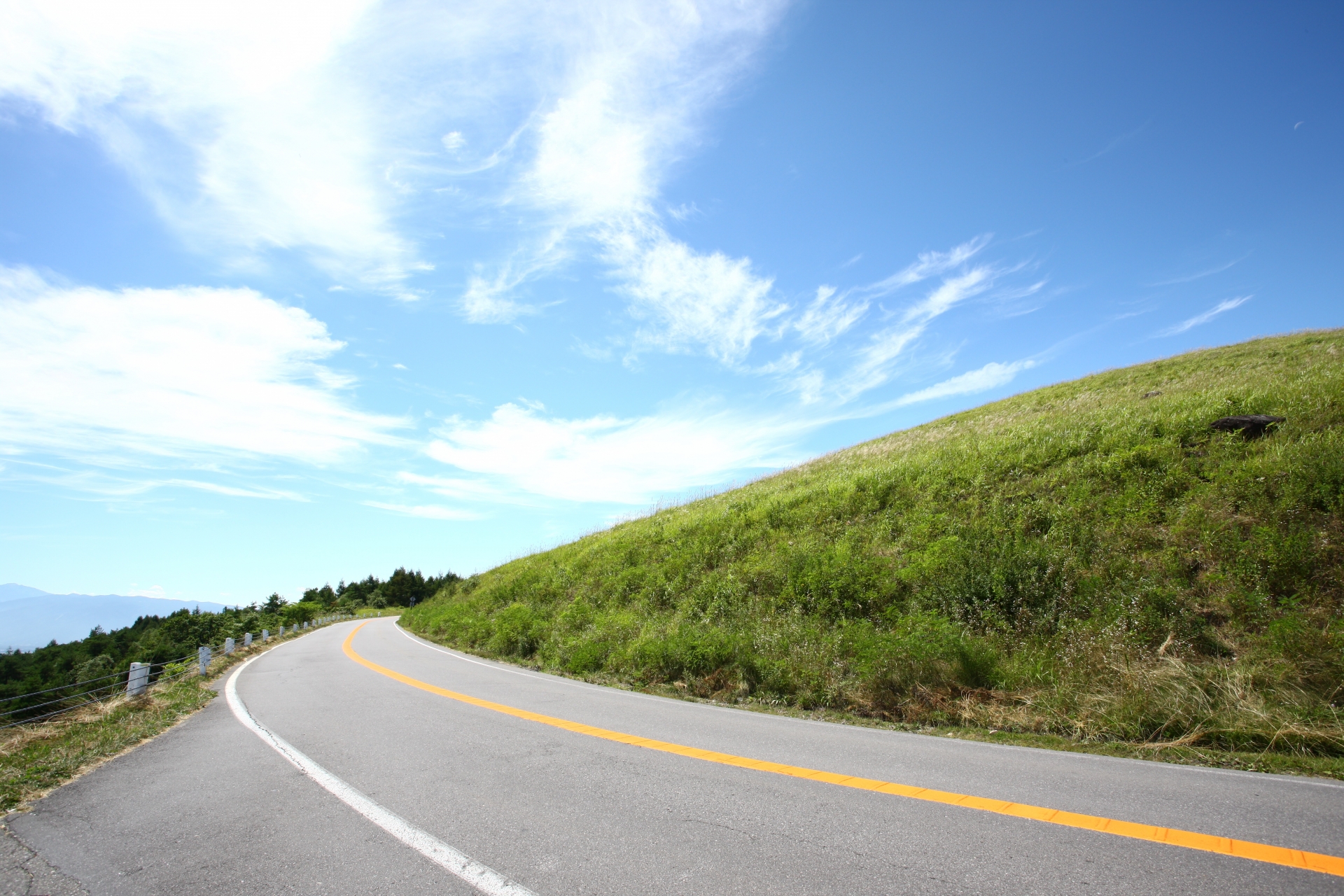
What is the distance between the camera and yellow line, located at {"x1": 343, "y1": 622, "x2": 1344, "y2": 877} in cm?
300

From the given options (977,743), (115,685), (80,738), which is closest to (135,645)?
(115,685)

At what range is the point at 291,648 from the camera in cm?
2106

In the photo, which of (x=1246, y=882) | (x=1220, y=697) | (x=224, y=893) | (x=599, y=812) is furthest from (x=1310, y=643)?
(x=224, y=893)

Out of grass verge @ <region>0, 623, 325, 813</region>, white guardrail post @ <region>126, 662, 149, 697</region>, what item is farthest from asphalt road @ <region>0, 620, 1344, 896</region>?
white guardrail post @ <region>126, 662, 149, 697</region>

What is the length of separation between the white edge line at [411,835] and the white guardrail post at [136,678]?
5.60m

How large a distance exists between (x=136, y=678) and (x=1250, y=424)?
69.8 ft

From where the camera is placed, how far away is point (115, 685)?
10.4m

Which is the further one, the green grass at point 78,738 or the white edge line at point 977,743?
the green grass at point 78,738

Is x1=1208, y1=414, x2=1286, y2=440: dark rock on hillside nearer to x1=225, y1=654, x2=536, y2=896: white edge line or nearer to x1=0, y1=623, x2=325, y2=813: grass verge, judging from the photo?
x1=225, y1=654, x2=536, y2=896: white edge line

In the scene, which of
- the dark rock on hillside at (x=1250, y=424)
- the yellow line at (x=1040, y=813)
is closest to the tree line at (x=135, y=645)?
the yellow line at (x=1040, y=813)

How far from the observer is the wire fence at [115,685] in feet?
29.1

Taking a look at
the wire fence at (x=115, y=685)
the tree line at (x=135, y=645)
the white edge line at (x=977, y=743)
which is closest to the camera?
the white edge line at (x=977, y=743)

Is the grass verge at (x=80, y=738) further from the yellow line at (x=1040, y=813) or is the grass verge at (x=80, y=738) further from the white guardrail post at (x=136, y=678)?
the yellow line at (x=1040, y=813)

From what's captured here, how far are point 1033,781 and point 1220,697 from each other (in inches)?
116
